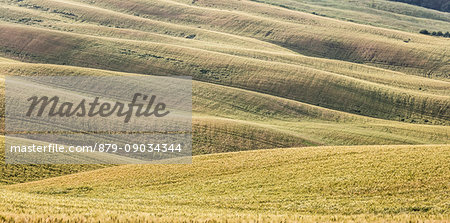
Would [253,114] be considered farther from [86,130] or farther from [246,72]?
[86,130]

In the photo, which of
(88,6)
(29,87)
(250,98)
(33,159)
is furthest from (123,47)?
(33,159)

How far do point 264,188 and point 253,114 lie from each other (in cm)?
4747

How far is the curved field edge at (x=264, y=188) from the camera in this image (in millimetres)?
17672

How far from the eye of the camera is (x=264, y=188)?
2403 cm

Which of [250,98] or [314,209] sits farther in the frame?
[250,98]

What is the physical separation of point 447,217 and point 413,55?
116 m

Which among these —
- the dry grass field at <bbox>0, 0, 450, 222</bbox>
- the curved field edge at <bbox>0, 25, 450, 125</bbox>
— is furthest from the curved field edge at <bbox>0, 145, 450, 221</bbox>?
the curved field edge at <bbox>0, 25, 450, 125</bbox>

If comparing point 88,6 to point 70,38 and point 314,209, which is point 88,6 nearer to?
point 70,38

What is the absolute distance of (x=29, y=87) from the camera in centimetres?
5847

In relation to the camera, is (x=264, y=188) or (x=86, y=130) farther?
(x=86, y=130)

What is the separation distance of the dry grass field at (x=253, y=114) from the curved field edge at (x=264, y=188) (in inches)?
3.8

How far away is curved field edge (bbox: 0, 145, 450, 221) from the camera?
58.0 feet

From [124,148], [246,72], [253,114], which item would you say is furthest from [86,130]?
[246,72]

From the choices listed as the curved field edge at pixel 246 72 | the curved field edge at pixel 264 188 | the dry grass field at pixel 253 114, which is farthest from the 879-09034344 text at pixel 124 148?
the curved field edge at pixel 246 72
